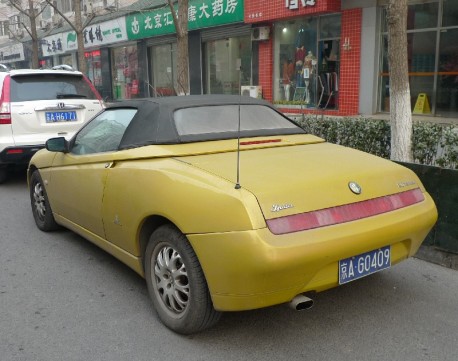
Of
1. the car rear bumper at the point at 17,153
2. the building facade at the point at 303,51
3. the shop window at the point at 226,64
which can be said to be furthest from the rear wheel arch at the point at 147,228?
the shop window at the point at 226,64

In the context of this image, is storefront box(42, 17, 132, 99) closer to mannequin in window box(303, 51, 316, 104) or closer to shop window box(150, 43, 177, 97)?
shop window box(150, 43, 177, 97)

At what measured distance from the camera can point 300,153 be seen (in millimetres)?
3568

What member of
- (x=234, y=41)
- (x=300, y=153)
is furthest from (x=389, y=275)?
(x=234, y=41)

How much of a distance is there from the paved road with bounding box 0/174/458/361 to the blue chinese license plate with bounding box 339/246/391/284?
428mm

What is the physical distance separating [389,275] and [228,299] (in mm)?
1882

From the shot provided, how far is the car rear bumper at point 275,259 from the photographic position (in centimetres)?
257

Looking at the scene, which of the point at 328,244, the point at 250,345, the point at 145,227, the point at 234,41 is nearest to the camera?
the point at 328,244

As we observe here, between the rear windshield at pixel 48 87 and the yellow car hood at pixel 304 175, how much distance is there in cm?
480

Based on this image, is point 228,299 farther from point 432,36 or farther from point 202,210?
point 432,36

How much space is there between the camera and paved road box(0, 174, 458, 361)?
2.92m

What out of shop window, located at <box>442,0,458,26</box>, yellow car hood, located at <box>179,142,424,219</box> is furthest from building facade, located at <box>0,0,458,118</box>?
yellow car hood, located at <box>179,142,424,219</box>

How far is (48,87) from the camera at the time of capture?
7398 millimetres

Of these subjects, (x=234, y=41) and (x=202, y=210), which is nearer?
(x=202, y=210)

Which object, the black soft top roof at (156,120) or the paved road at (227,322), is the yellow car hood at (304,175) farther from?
the paved road at (227,322)
